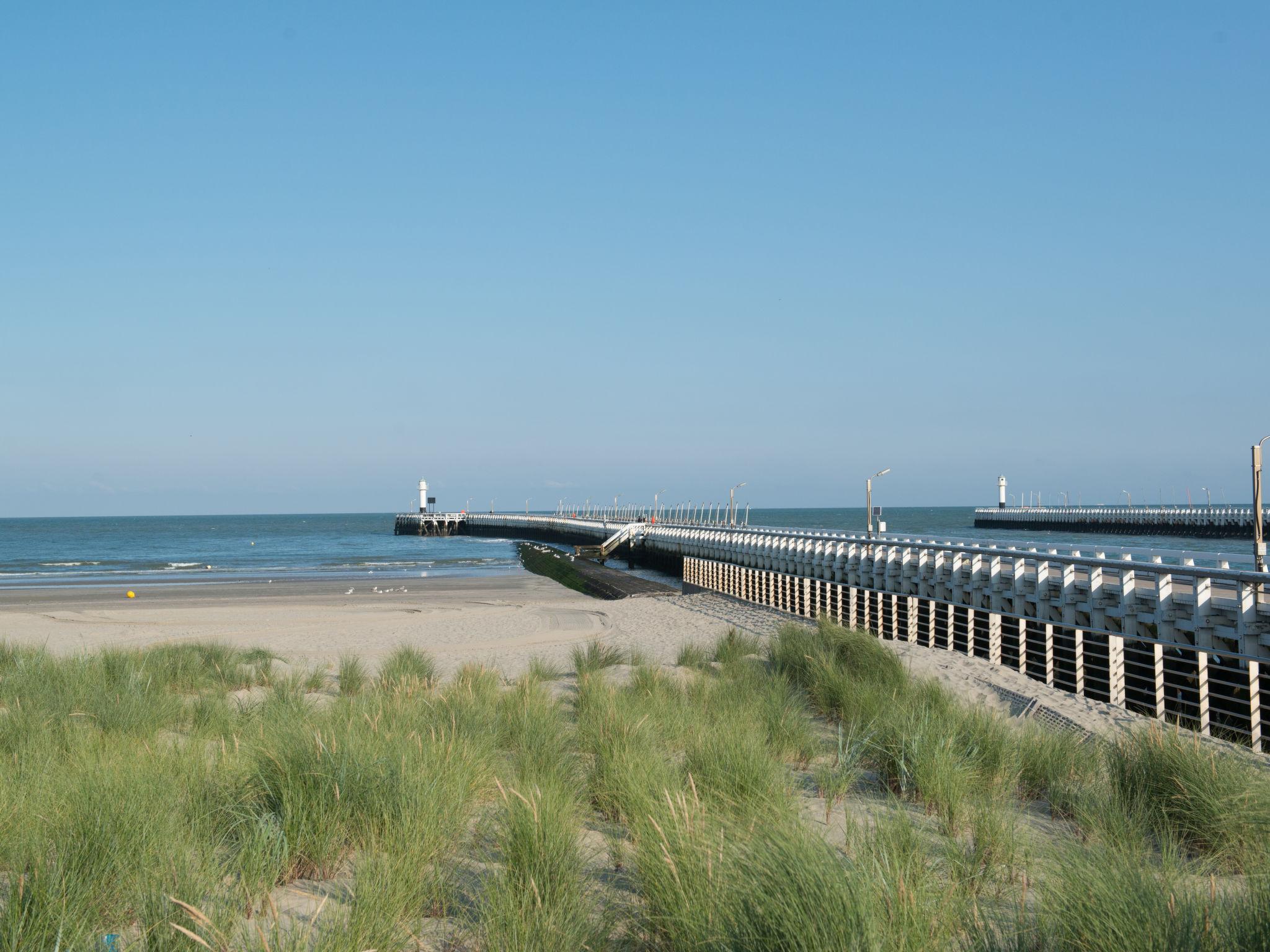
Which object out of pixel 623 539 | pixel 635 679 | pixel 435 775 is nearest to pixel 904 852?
pixel 435 775

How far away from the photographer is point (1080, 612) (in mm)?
17531

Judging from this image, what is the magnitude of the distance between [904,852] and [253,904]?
2.85m

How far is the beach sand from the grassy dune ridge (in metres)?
4.11

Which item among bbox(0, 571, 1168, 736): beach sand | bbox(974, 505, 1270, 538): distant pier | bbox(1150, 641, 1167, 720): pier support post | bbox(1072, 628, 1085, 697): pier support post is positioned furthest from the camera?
bbox(974, 505, 1270, 538): distant pier

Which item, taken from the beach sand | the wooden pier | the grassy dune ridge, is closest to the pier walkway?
the beach sand

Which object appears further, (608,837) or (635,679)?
(635,679)

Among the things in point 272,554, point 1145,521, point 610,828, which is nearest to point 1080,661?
point 610,828

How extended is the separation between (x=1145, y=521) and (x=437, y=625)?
84443 millimetres

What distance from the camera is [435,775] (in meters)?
6.02

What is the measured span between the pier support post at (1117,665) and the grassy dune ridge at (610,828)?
26.0 ft

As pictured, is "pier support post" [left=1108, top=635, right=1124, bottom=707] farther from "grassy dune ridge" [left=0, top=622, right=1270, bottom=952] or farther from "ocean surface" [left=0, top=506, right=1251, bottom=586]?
"grassy dune ridge" [left=0, top=622, right=1270, bottom=952]

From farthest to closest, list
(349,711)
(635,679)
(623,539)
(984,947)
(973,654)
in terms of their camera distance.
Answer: (623,539) → (973,654) → (635,679) → (349,711) → (984,947)

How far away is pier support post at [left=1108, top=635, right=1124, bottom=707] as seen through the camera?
1619 cm

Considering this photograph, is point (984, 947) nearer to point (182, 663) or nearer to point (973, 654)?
point (182, 663)
